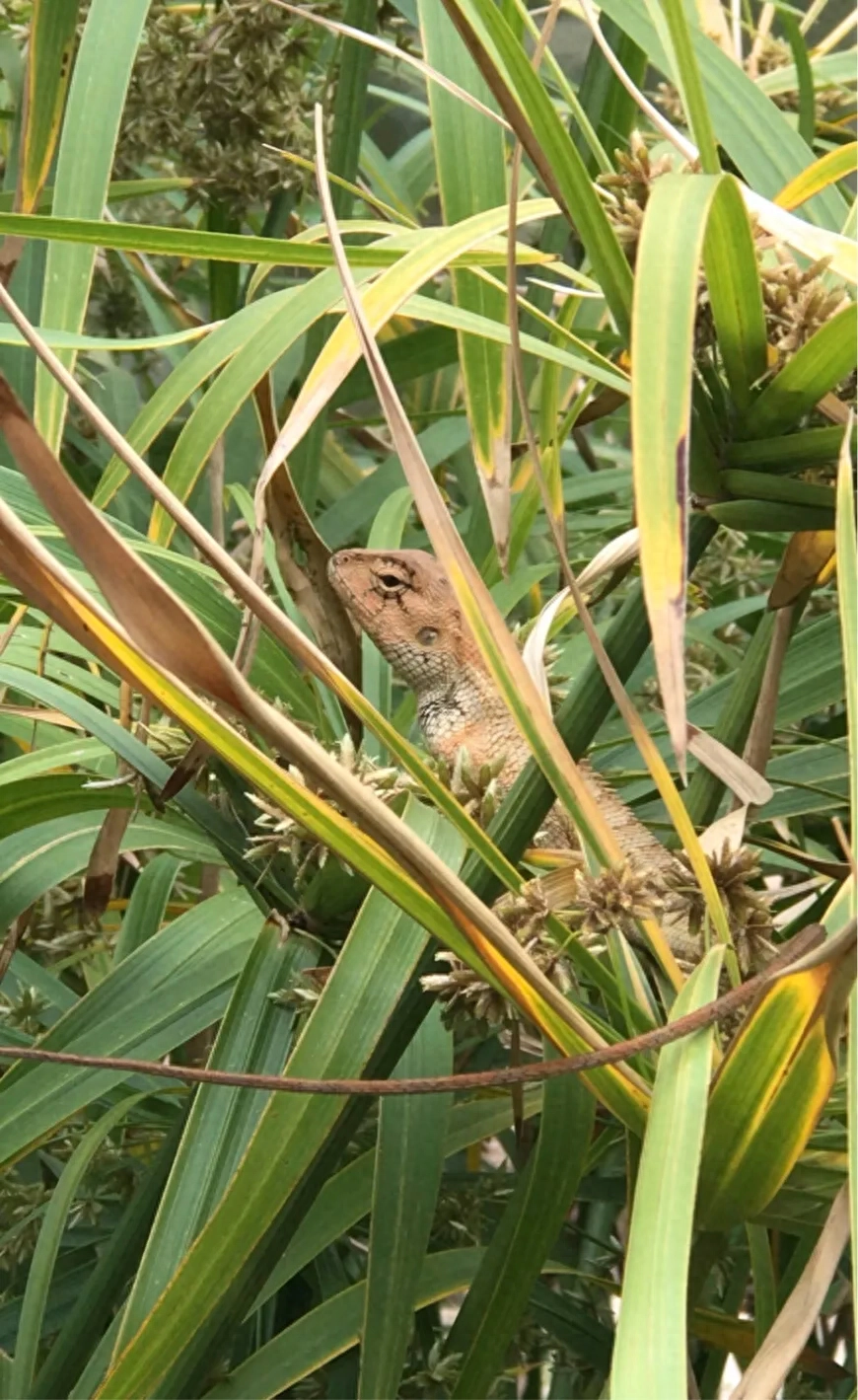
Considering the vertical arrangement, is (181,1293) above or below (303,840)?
below

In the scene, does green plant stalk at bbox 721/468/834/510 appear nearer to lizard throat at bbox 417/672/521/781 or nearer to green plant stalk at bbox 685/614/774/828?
green plant stalk at bbox 685/614/774/828

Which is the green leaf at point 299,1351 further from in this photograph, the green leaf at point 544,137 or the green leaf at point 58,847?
the green leaf at point 544,137

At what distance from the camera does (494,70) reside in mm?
554

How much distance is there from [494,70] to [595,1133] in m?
0.66

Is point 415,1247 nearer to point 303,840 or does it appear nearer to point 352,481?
point 303,840

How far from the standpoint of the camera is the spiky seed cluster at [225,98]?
3.13 feet

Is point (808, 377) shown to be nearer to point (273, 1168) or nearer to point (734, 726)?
point (734, 726)

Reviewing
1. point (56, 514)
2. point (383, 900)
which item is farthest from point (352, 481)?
point (56, 514)

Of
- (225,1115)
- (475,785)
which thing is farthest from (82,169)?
(225,1115)

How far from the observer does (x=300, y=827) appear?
60 cm

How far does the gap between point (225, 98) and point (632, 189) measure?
0.45 meters

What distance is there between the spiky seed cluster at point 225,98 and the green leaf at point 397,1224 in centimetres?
62

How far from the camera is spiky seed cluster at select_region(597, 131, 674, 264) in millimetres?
602

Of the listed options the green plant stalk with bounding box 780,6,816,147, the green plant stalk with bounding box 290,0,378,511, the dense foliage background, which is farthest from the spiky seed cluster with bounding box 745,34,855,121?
the green plant stalk with bounding box 290,0,378,511
